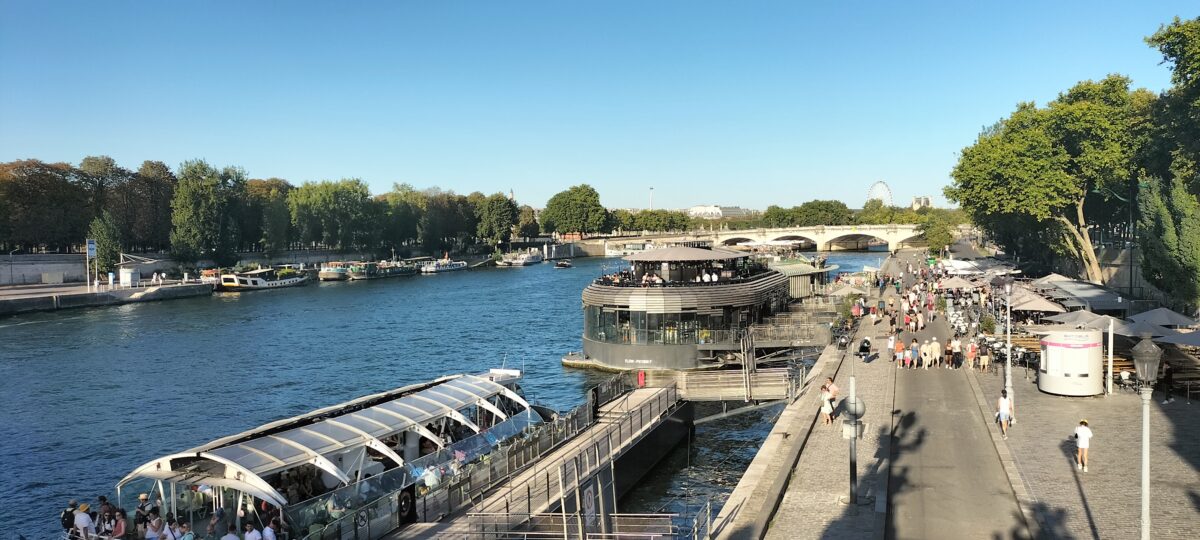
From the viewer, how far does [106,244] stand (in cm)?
10788

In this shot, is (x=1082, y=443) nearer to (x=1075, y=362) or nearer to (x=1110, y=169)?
(x=1075, y=362)

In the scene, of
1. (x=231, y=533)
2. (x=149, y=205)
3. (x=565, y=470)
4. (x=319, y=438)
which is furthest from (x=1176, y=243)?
(x=149, y=205)

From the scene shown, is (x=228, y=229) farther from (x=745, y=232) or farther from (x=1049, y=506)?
(x=1049, y=506)

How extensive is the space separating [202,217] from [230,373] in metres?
78.4

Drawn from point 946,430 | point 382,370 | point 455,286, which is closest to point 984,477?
point 946,430

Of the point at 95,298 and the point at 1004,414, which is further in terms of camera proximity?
the point at 95,298

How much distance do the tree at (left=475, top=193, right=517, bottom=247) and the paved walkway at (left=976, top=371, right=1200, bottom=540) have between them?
165 metres

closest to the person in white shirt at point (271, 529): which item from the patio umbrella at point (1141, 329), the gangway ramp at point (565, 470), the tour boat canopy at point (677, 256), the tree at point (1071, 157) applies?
the gangway ramp at point (565, 470)

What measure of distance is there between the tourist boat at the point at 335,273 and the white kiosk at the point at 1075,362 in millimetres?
121435

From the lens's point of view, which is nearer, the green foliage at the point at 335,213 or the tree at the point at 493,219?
the green foliage at the point at 335,213

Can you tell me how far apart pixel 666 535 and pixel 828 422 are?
37.6ft

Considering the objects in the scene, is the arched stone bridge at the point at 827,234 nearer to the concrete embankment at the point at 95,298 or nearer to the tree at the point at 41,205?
the concrete embankment at the point at 95,298

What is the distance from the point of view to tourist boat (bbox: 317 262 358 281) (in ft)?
441

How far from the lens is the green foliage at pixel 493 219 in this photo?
189m
